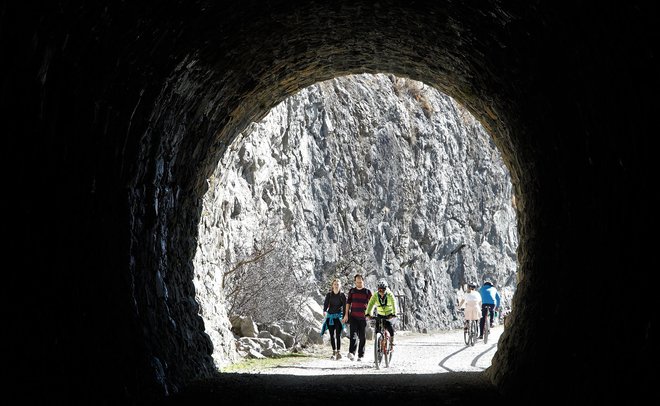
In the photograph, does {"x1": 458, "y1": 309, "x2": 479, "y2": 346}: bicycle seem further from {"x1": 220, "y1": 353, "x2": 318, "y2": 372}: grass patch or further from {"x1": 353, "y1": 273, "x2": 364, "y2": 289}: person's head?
{"x1": 353, "y1": 273, "x2": 364, "y2": 289}: person's head

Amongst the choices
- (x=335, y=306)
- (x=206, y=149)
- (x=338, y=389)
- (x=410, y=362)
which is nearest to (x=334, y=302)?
(x=335, y=306)

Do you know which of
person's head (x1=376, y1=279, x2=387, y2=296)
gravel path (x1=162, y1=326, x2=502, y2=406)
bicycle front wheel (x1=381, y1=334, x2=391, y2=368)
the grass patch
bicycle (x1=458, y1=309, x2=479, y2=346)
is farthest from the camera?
bicycle (x1=458, y1=309, x2=479, y2=346)

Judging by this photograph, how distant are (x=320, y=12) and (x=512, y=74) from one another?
8.16 ft

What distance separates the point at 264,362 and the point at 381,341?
8.70ft

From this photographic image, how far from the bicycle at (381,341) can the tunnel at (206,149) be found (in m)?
3.79

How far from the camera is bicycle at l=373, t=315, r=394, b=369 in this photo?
50.8 ft

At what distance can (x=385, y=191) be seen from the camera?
34250 mm

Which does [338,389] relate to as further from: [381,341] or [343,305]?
[343,305]

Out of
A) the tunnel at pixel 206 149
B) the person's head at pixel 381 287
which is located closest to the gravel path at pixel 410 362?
the person's head at pixel 381 287

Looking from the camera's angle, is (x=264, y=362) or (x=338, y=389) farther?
(x=264, y=362)

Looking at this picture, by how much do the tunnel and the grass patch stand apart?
7.32 feet

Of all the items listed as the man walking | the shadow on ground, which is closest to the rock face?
the man walking

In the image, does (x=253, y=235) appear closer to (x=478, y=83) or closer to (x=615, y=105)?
(x=478, y=83)

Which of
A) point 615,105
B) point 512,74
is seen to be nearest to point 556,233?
point 512,74
